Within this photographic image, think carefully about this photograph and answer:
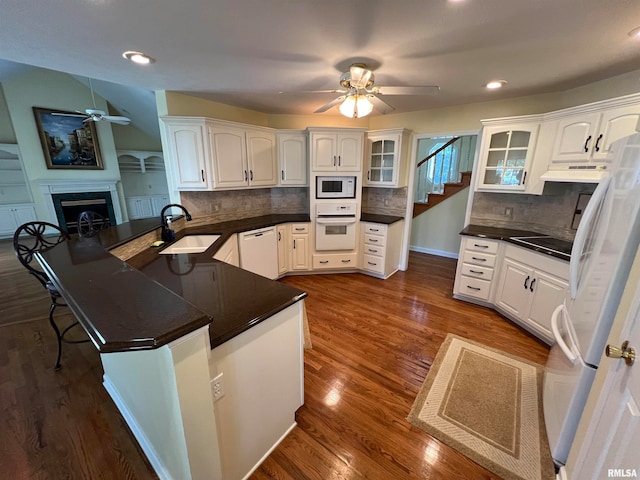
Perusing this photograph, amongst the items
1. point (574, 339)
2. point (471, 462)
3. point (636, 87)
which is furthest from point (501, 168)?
point (471, 462)

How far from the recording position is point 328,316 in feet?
9.50

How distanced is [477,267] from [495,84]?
6.44 ft

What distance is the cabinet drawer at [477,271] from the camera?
300cm

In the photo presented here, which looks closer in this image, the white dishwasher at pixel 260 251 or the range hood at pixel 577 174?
the range hood at pixel 577 174

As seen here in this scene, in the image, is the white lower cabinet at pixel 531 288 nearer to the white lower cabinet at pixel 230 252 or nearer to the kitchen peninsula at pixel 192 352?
the kitchen peninsula at pixel 192 352

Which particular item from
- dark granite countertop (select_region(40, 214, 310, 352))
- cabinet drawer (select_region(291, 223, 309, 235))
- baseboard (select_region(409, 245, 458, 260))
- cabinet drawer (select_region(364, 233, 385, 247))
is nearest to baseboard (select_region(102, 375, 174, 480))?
dark granite countertop (select_region(40, 214, 310, 352))

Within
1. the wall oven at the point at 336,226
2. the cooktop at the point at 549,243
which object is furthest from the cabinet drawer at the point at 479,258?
the wall oven at the point at 336,226

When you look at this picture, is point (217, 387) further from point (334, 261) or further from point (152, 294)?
point (334, 261)

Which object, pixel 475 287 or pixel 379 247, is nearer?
pixel 475 287

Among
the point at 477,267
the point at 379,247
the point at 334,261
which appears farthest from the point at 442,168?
the point at 334,261

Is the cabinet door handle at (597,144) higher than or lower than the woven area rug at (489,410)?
higher

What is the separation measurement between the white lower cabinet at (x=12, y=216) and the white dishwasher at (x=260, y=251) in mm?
6187

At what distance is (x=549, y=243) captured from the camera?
255cm

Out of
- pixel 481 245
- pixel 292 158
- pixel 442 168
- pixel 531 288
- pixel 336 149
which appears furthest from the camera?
pixel 442 168
